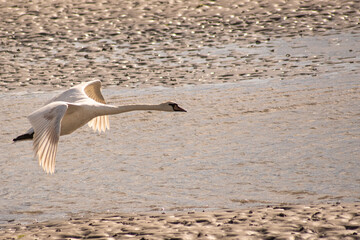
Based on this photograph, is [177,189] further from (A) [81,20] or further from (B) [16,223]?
(A) [81,20]

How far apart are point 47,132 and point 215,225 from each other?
210 centimetres

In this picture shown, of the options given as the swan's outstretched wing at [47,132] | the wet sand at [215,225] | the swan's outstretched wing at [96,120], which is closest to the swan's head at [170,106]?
the swan's outstretched wing at [47,132]

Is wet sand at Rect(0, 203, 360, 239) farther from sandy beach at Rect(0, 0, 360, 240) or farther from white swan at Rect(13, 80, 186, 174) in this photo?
white swan at Rect(13, 80, 186, 174)

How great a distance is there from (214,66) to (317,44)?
294cm

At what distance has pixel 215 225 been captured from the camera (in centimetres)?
723

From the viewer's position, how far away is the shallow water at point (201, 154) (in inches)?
325

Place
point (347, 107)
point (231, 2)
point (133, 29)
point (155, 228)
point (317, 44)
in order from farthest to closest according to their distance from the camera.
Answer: point (231, 2)
point (133, 29)
point (317, 44)
point (347, 107)
point (155, 228)

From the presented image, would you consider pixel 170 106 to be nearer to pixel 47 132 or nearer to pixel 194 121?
pixel 47 132

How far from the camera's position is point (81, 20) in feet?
64.0

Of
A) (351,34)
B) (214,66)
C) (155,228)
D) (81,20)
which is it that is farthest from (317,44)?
(155,228)

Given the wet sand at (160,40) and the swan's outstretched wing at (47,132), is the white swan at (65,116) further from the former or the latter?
the wet sand at (160,40)

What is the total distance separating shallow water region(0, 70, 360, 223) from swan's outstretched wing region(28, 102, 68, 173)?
721 mm

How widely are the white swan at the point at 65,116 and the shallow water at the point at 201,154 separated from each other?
0.67m

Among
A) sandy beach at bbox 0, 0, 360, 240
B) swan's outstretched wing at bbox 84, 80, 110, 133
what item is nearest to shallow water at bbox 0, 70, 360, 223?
sandy beach at bbox 0, 0, 360, 240
